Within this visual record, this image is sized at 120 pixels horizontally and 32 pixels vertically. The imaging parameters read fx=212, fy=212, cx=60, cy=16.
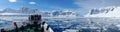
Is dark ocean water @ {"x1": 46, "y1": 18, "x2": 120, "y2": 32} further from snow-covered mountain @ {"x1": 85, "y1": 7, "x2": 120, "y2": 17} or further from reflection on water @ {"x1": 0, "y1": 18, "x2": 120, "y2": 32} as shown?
snow-covered mountain @ {"x1": 85, "y1": 7, "x2": 120, "y2": 17}

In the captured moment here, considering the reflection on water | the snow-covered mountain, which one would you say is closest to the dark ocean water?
the reflection on water

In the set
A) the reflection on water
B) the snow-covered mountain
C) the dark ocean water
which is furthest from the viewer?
the snow-covered mountain

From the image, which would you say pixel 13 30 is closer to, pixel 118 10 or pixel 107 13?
pixel 118 10

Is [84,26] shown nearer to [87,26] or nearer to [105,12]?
[87,26]

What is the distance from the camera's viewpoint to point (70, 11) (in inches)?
1932

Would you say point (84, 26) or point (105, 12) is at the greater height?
point (105, 12)

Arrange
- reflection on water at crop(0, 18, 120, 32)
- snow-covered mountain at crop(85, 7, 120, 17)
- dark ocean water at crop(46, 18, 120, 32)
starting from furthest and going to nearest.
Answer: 1. snow-covered mountain at crop(85, 7, 120, 17)
2. dark ocean water at crop(46, 18, 120, 32)
3. reflection on water at crop(0, 18, 120, 32)

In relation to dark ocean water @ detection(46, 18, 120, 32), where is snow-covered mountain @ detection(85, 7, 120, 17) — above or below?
above

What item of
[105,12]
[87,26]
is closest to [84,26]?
[87,26]

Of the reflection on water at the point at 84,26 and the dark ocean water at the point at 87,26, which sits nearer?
the reflection on water at the point at 84,26

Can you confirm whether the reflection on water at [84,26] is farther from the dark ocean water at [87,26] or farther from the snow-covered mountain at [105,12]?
the snow-covered mountain at [105,12]

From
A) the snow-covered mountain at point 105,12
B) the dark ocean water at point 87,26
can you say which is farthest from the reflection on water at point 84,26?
the snow-covered mountain at point 105,12

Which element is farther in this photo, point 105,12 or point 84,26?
point 105,12

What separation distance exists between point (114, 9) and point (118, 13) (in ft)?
8.38
